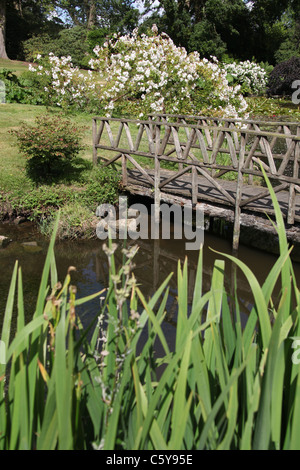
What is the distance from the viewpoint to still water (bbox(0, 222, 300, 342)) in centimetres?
680

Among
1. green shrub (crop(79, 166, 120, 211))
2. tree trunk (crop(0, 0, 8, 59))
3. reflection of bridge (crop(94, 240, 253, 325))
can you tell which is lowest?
reflection of bridge (crop(94, 240, 253, 325))

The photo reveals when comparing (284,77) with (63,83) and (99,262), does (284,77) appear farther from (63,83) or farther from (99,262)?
(99,262)

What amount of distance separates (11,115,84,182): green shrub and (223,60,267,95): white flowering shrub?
16.7m

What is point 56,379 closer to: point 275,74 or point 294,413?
point 294,413

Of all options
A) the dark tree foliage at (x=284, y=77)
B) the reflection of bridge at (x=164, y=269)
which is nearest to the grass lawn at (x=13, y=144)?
the reflection of bridge at (x=164, y=269)

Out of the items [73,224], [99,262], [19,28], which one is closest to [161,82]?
[73,224]

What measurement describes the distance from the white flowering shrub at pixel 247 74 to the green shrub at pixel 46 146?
54.9ft

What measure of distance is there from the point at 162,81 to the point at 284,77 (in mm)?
24006

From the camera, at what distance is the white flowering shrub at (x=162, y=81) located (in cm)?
1373

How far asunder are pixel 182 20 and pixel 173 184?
30789mm

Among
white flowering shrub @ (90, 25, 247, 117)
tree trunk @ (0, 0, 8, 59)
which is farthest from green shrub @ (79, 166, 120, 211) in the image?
tree trunk @ (0, 0, 8, 59)

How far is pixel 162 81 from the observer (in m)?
13.7

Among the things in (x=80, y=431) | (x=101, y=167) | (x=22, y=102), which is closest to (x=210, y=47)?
(x=22, y=102)

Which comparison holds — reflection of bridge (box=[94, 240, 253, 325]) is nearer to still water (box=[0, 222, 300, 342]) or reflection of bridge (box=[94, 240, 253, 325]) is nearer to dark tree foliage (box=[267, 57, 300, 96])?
still water (box=[0, 222, 300, 342])
